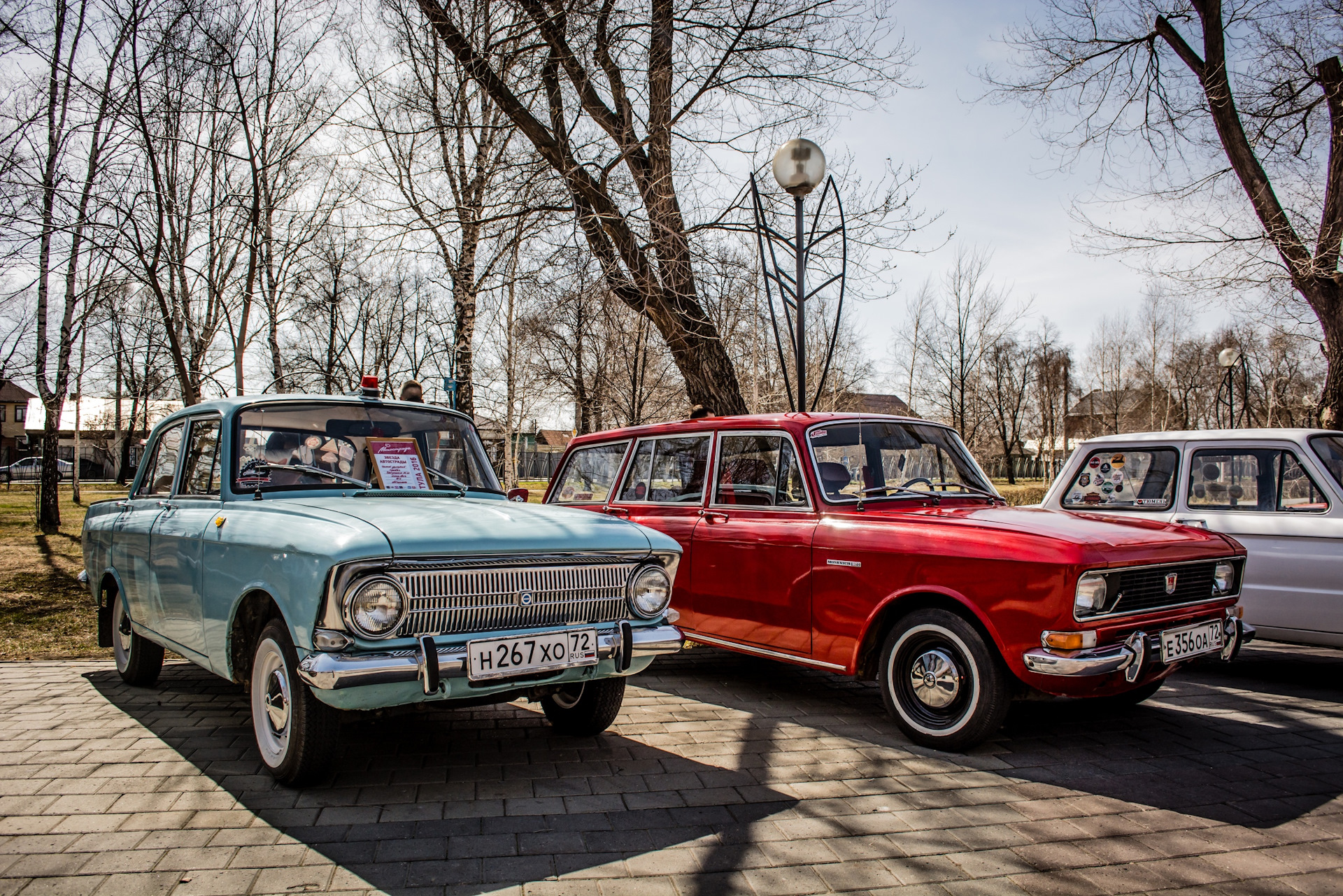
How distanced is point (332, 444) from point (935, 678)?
3622 mm

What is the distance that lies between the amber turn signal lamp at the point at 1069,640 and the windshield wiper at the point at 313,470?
364cm

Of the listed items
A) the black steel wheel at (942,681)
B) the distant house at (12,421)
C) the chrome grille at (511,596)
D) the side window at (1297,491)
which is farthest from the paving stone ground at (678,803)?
the distant house at (12,421)

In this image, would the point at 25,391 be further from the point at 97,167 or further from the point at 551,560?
the point at 551,560

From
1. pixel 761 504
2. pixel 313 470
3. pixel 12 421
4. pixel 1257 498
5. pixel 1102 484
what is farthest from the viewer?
pixel 12 421

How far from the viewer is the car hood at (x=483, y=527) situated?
344 centimetres

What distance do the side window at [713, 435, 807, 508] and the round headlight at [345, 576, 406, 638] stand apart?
2.86 metres

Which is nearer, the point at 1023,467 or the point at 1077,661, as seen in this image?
the point at 1077,661

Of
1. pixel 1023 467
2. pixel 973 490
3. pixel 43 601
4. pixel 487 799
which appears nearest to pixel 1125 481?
pixel 973 490

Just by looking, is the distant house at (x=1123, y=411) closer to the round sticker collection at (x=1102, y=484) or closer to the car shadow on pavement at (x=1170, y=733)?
→ the round sticker collection at (x=1102, y=484)

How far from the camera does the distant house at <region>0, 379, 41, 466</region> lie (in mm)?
71094

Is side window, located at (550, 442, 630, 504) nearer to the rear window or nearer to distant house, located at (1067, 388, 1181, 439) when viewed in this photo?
the rear window

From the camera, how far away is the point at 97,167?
11484 mm

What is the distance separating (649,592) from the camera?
4070 millimetres

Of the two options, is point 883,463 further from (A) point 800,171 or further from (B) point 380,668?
(B) point 380,668
